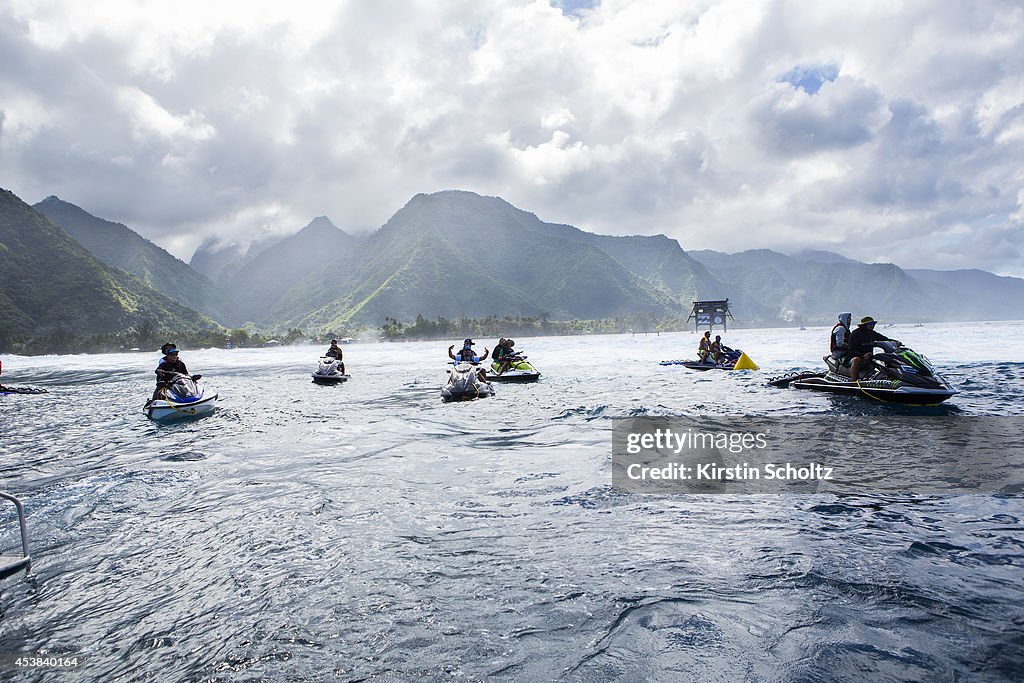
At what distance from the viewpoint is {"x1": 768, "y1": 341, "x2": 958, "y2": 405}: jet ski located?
14.9 m

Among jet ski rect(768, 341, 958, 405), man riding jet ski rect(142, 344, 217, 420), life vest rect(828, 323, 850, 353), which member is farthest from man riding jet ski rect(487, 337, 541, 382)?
jet ski rect(768, 341, 958, 405)

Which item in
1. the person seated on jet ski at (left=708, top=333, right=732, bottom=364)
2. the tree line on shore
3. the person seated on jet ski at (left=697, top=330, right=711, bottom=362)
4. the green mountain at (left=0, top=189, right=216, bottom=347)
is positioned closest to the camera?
the person seated on jet ski at (left=708, top=333, right=732, bottom=364)

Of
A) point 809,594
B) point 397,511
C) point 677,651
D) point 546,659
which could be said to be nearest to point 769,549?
point 809,594

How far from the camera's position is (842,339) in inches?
760

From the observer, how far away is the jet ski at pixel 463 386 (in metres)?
20.6

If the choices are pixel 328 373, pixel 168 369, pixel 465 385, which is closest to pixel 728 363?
pixel 465 385

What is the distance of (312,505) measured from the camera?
8.17 meters

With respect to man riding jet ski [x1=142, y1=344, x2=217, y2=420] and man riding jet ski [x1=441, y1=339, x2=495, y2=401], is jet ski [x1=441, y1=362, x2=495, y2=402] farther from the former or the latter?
man riding jet ski [x1=142, y1=344, x2=217, y2=420]

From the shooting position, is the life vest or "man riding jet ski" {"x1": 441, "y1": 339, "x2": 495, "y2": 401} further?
"man riding jet ski" {"x1": 441, "y1": 339, "x2": 495, "y2": 401}

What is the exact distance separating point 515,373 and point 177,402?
15.3 metres

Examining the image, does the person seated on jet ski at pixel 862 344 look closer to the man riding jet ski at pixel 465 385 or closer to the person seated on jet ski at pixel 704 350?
the man riding jet ski at pixel 465 385

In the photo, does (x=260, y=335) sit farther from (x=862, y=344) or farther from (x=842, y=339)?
(x=862, y=344)

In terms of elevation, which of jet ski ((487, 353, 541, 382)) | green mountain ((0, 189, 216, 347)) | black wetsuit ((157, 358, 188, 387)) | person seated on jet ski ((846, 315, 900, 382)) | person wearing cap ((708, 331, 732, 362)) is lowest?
jet ski ((487, 353, 541, 382))

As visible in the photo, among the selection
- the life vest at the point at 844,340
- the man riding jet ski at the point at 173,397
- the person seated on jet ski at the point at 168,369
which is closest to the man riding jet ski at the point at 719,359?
the life vest at the point at 844,340
